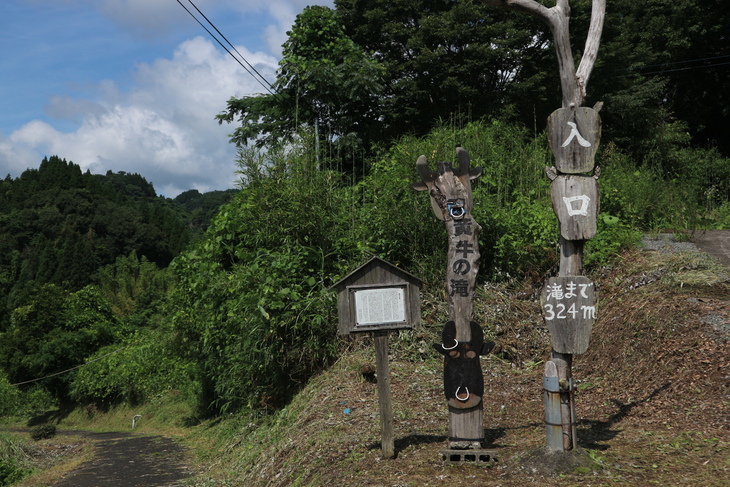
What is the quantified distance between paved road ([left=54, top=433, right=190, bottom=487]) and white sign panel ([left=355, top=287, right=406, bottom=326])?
12.8 feet

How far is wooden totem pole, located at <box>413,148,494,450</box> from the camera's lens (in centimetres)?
509

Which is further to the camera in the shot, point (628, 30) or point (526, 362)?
point (628, 30)

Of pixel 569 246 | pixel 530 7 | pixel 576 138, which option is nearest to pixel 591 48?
pixel 530 7

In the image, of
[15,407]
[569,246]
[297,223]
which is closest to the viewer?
[569,246]

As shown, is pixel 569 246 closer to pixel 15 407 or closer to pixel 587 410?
pixel 587 410

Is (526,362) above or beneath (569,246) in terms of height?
beneath

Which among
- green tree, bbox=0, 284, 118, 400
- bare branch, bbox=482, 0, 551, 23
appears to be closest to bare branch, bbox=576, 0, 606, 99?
bare branch, bbox=482, 0, 551, 23

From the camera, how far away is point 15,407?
27.9 m

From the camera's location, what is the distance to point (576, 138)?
5.02m

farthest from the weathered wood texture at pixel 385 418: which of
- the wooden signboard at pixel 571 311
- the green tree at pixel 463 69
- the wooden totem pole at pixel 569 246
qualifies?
the green tree at pixel 463 69

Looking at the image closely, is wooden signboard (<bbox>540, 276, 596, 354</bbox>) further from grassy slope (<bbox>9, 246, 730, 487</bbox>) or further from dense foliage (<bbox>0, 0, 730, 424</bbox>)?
dense foliage (<bbox>0, 0, 730, 424</bbox>)

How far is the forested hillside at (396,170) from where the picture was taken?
897 centimetres

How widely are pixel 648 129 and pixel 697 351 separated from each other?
9905mm

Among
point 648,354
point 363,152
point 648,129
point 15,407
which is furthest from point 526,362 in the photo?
point 15,407
